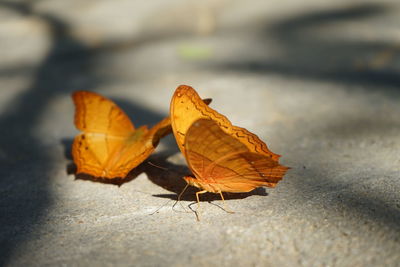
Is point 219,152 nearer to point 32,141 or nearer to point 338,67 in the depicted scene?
point 32,141

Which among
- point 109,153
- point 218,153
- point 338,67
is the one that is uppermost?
point 338,67

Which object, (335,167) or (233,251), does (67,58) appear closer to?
(335,167)

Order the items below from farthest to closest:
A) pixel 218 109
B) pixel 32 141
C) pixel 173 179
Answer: pixel 218 109
pixel 32 141
pixel 173 179

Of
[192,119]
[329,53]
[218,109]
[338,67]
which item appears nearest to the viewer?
[192,119]

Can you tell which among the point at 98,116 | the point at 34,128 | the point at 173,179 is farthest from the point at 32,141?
the point at 173,179

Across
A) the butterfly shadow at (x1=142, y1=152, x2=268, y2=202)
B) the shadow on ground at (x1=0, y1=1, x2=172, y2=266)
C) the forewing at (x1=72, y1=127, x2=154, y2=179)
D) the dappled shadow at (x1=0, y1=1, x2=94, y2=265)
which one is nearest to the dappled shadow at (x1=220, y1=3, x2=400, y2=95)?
the shadow on ground at (x1=0, y1=1, x2=172, y2=266)

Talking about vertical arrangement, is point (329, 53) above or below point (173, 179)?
above

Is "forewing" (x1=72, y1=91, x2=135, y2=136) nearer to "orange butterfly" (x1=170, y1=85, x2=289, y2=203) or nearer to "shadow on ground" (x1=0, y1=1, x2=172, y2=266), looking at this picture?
"shadow on ground" (x1=0, y1=1, x2=172, y2=266)
